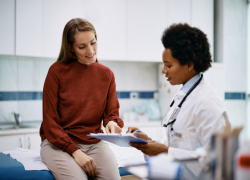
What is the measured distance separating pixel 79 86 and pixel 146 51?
1.99 m

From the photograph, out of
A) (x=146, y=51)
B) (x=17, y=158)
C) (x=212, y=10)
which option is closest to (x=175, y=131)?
(x=17, y=158)

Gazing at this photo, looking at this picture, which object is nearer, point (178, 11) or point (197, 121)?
point (197, 121)

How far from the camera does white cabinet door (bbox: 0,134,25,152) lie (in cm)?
278

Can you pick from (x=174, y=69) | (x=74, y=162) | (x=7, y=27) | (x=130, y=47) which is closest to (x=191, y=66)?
(x=174, y=69)

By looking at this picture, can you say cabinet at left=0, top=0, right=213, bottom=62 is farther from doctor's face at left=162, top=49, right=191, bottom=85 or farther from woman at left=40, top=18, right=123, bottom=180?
doctor's face at left=162, top=49, right=191, bottom=85

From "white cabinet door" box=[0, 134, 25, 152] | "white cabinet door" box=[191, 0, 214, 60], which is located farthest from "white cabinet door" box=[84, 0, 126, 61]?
"white cabinet door" box=[0, 134, 25, 152]

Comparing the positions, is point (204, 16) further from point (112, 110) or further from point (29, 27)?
point (112, 110)

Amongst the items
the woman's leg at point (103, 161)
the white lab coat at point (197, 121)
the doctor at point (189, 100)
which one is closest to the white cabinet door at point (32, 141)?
the woman's leg at point (103, 161)

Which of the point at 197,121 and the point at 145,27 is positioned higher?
the point at 145,27

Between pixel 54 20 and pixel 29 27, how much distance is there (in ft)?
1.03

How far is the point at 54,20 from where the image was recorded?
3.12 meters

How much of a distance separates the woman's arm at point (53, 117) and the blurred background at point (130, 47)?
59.9 inches

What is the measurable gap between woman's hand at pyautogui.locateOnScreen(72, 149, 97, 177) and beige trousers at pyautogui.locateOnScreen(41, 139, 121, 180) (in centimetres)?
3

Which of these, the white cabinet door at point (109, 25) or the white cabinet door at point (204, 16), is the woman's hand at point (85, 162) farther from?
the white cabinet door at point (204, 16)
